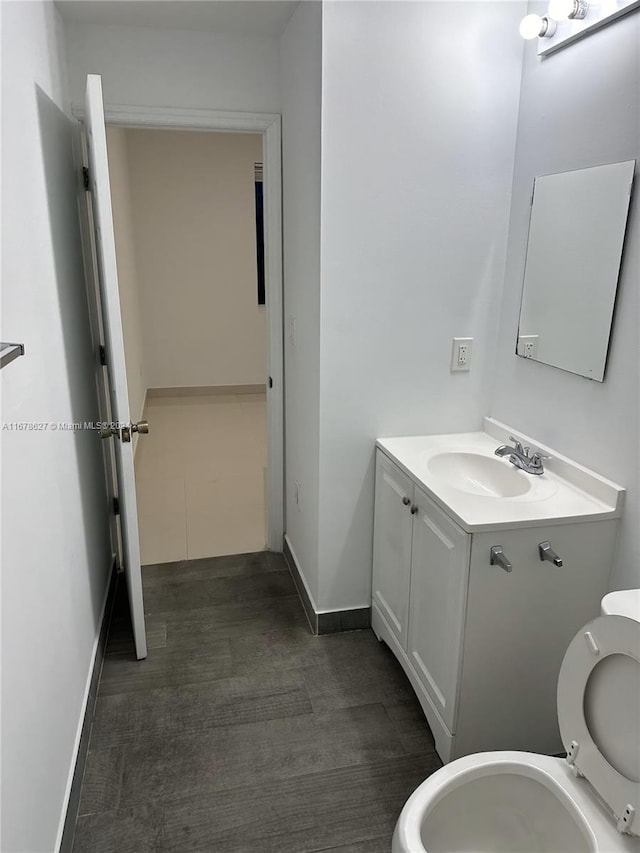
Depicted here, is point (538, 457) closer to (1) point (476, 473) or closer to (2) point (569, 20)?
(1) point (476, 473)

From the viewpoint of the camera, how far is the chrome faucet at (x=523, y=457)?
2055mm

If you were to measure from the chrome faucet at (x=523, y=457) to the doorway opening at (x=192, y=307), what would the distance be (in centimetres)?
203

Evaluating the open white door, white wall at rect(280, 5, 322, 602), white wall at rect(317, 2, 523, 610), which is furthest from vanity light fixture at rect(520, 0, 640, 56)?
the open white door

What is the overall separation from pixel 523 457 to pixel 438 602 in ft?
1.85

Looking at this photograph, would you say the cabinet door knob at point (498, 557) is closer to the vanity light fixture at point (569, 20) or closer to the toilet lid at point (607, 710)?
the toilet lid at point (607, 710)

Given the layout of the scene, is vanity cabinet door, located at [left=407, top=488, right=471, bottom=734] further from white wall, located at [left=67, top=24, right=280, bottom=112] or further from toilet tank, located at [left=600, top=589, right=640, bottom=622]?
white wall, located at [left=67, top=24, right=280, bottom=112]

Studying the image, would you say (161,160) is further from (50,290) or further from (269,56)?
(50,290)

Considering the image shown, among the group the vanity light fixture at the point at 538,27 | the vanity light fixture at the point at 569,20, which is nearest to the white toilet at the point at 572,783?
the vanity light fixture at the point at 569,20

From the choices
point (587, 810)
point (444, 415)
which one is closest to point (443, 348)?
point (444, 415)

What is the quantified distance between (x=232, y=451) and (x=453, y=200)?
2923 mm

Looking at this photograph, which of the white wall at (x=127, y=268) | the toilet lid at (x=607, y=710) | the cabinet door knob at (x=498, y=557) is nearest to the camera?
the toilet lid at (x=607, y=710)

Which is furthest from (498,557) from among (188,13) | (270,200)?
(188,13)

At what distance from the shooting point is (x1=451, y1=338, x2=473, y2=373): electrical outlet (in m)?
2.39

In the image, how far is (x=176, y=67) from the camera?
8.31 feet
